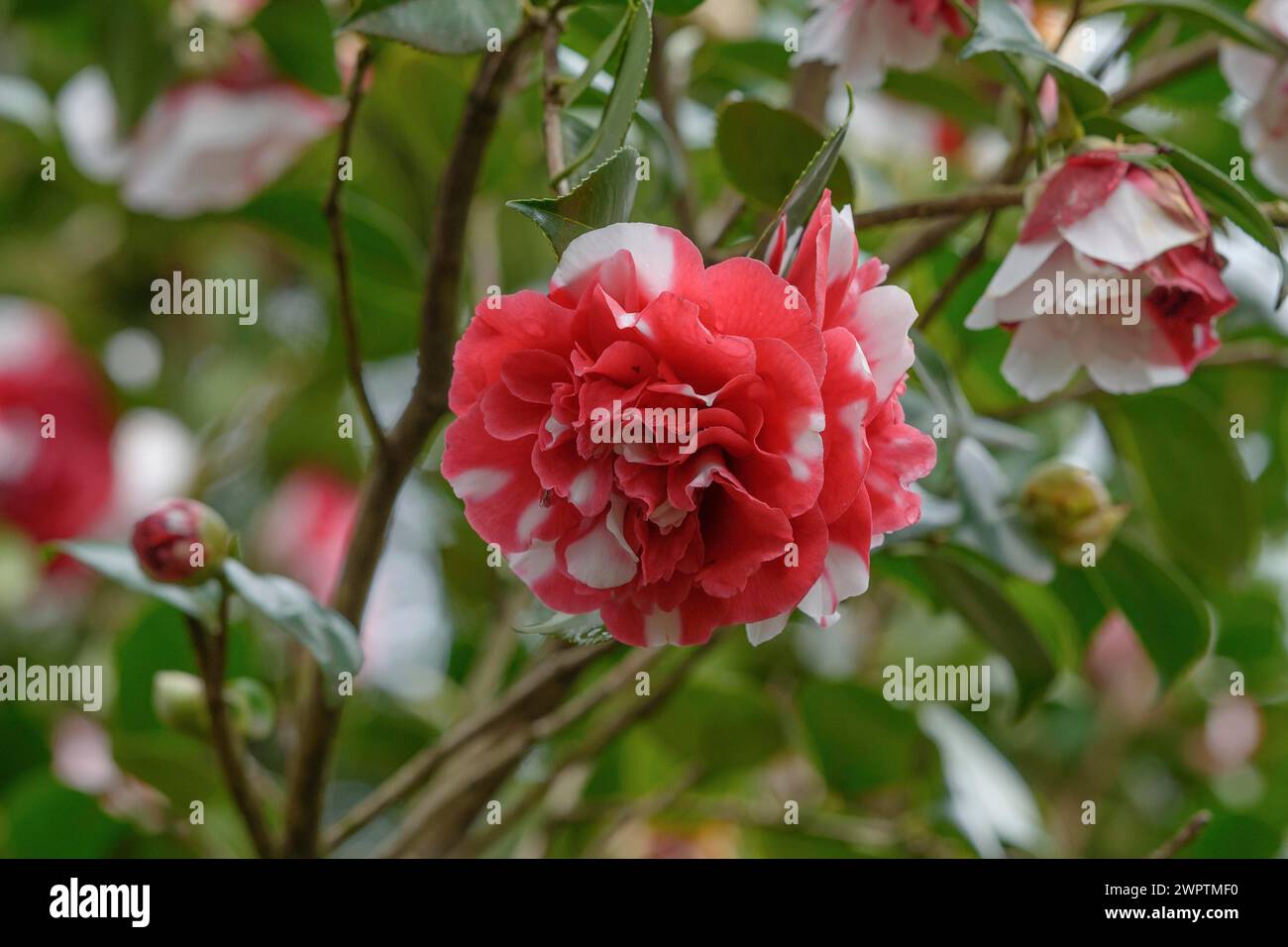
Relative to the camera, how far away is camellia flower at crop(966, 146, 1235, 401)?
1.86ft

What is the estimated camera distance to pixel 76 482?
1.66m

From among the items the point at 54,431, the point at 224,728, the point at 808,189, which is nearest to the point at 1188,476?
the point at 808,189

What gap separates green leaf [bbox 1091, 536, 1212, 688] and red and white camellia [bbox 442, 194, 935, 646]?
42 centimetres

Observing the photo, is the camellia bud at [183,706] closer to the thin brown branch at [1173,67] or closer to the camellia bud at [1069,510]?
the camellia bud at [1069,510]

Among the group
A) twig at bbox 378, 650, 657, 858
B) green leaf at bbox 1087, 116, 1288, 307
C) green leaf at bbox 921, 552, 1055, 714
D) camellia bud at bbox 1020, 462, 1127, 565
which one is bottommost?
twig at bbox 378, 650, 657, 858

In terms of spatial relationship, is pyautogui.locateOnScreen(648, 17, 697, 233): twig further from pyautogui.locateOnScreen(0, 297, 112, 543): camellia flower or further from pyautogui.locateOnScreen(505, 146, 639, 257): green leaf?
pyautogui.locateOnScreen(0, 297, 112, 543): camellia flower

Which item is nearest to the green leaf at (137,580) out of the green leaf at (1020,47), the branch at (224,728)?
the branch at (224,728)

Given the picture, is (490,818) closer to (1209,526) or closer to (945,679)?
(945,679)

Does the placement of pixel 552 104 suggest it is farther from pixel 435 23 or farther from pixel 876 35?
pixel 876 35

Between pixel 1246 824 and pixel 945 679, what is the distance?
0.26 meters

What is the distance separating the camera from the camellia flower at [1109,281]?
57 cm

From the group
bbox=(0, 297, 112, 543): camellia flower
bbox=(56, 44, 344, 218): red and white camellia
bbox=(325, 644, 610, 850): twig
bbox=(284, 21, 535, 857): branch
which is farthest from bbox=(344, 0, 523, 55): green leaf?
bbox=(0, 297, 112, 543): camellia flower

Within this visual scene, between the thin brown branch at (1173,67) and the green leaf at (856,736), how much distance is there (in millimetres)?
449
